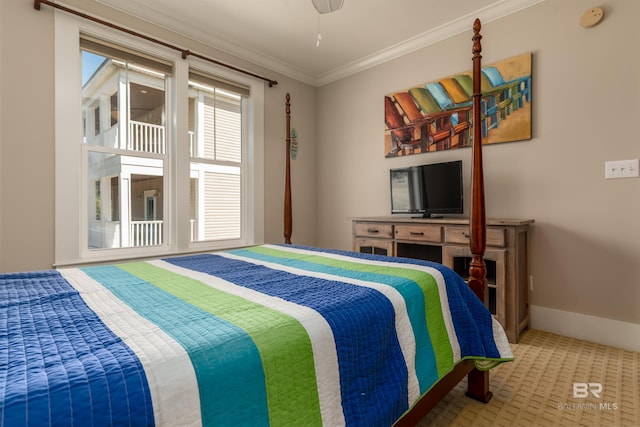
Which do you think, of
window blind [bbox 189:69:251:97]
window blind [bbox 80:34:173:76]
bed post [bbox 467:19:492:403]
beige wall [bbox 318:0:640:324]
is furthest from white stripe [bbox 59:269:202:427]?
window blind [bbox 189:69:251:97]

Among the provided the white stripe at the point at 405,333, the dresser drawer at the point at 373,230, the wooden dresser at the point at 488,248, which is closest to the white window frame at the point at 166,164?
the dresser drawer at the point at 373,230

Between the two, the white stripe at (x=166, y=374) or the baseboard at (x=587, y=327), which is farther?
the baseboard at (x=587, y=327)

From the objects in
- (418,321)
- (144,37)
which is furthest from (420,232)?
(144,37)

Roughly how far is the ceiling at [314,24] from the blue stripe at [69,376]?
2.81 meters

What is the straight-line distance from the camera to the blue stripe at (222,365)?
26.1 inches

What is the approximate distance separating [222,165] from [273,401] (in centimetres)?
309

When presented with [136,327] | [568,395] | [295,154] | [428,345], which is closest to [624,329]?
[568,395]

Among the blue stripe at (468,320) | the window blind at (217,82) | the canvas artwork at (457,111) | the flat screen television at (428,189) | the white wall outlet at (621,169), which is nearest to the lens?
the blue stripe at (468,320)

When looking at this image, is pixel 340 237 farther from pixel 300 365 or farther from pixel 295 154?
pixel 300 365

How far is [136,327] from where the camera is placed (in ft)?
2.66

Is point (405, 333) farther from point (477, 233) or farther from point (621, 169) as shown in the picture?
point (621, 169)

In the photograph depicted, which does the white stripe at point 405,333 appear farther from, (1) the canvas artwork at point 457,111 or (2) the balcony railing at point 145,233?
(2) the balcony railing at point 145,233

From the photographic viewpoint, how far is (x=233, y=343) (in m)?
0.73

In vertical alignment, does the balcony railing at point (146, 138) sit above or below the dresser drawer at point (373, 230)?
above
